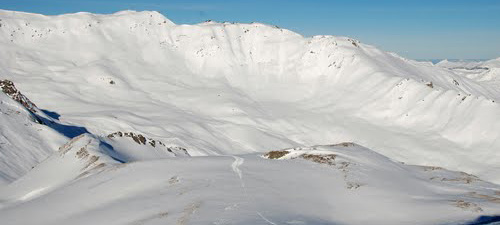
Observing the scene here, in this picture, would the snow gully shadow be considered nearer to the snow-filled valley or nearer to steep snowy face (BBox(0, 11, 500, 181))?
the snow-filled valley

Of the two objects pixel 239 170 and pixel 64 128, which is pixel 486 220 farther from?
pixel 64 128

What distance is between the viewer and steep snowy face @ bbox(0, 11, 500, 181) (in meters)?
91.0

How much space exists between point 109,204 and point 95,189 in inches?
142

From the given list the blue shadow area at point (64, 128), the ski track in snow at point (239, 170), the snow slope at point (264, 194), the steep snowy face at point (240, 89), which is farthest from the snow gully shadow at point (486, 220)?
the blue shadow area at point (64, 128)

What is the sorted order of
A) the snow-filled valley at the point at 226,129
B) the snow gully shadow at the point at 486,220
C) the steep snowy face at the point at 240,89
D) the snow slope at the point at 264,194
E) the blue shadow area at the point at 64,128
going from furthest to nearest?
the steep snowy face at the point at 240,89 < the blue shadow area at the point at 64,128 < the snow-filled valley at the point at 226,129 < the snow slope at the point at 264,194 < the snow gully shadow at the point at 486,220

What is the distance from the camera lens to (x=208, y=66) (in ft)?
481

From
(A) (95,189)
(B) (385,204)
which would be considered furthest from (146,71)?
(B) (385,204)

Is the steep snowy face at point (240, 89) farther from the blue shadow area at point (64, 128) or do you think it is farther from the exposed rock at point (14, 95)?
the exposed rock at point (14, 95)

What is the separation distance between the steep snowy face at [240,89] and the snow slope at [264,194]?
152 feet

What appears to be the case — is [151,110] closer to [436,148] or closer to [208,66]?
[208,66]

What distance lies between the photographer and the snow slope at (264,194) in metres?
19.4

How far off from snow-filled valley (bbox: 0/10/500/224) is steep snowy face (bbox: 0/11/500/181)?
53 cm

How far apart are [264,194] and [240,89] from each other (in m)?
111

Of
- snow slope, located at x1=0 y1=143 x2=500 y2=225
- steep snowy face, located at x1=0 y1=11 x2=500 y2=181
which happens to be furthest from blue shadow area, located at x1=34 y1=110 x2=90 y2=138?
snow slope, located at x1=0 y1=143 x2=500 y2=225
